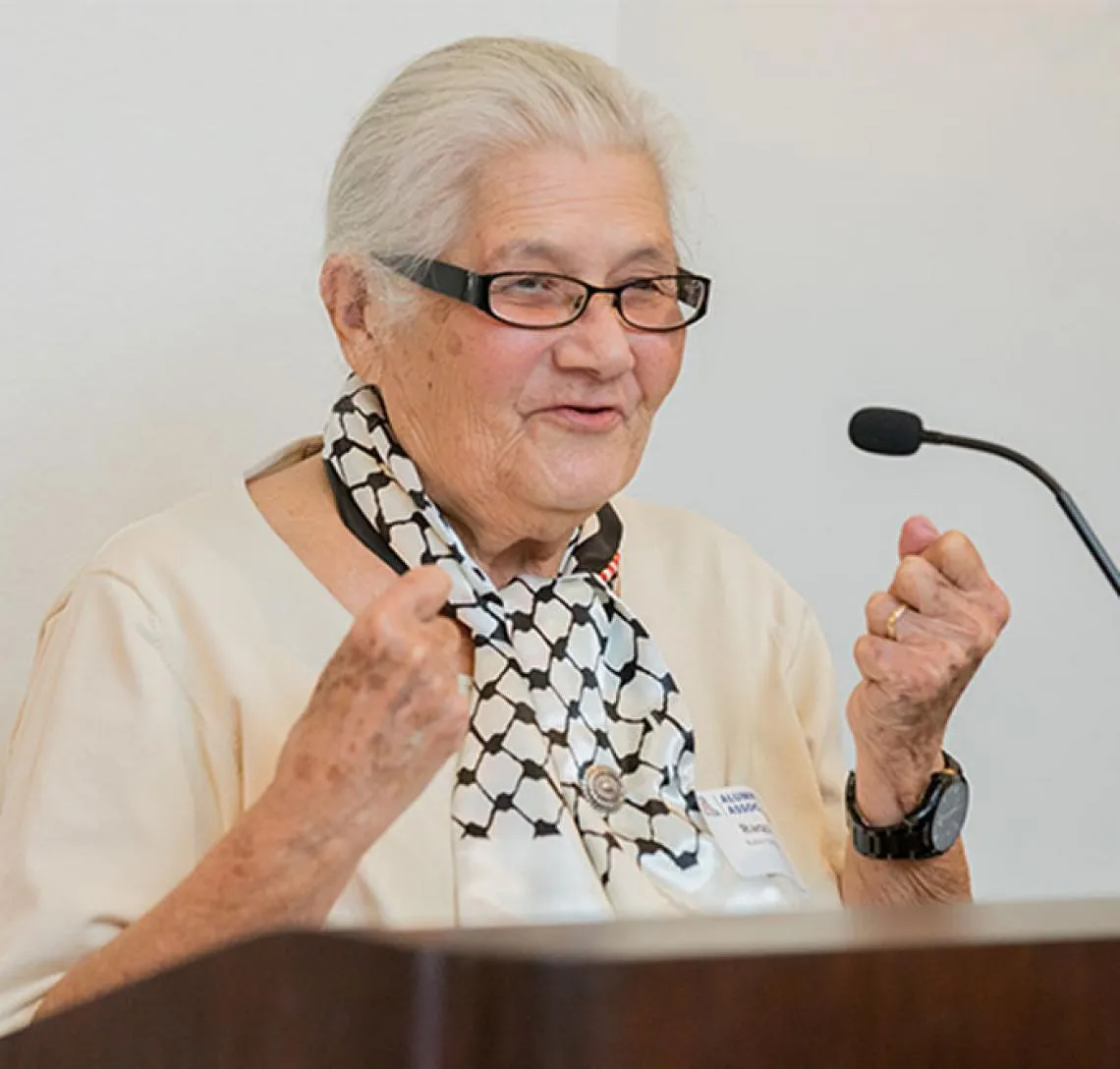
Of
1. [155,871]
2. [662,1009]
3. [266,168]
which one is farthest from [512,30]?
[662,1009]

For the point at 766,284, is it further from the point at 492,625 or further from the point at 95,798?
the point at 95,798

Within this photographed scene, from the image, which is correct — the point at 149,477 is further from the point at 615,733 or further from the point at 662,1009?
the point at 662,1009

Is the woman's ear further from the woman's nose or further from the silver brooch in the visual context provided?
the silver brooch

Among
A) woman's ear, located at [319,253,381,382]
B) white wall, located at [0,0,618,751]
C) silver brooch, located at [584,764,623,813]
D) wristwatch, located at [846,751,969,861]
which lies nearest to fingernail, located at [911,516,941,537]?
wristwatch, located at [846,751,969,861]

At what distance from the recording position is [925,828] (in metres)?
1.58

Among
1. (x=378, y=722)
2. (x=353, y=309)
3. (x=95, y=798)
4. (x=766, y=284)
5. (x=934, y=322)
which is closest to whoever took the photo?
(x=378, y=722)

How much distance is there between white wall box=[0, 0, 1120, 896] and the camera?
1807mm

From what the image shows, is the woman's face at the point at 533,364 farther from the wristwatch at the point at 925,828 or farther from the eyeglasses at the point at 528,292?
the wristwatch at the point at 925,828

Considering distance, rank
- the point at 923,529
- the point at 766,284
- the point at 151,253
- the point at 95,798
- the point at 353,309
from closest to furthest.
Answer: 1. the point at 95,798
2. the point at 923,529
3. the point at 353,309
4. the point at 151,253
5. the point at 766,284

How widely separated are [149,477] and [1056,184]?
3.97 ft

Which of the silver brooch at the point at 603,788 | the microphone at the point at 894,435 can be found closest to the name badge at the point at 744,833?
the silver brooch at the point at 603,788

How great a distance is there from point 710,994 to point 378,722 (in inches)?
21.2

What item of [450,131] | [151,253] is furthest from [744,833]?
[151,253]

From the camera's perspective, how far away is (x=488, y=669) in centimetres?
152
